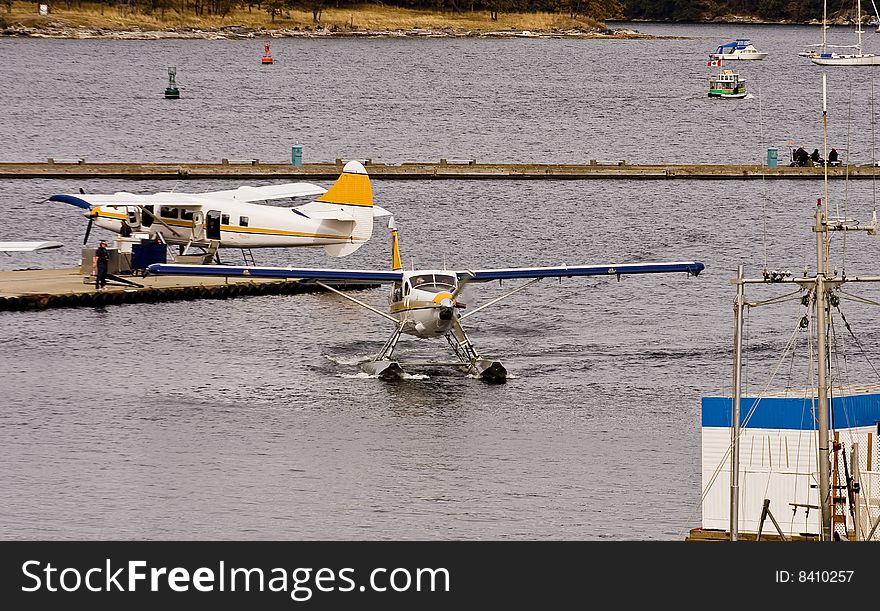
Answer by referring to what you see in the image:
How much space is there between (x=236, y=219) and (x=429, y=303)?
18515 mm

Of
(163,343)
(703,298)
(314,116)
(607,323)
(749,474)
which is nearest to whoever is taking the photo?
(749,474)

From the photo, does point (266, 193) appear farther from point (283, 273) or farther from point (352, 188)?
point (283, 273)

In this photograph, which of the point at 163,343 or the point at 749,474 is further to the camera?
the point at 163,343

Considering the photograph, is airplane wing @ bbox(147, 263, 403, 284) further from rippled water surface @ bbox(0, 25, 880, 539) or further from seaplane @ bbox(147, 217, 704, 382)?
rippled water surface @ bbox(0, 25, 880, 539)

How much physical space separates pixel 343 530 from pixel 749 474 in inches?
395

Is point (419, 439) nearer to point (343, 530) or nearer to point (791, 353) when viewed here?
point (343, 530)

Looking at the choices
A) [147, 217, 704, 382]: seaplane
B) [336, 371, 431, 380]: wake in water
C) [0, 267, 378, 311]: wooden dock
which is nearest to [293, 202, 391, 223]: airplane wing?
[0, 267, 378, 311]: wooden dock

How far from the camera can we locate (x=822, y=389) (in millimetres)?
32281

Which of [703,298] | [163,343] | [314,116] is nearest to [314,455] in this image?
[163,343]

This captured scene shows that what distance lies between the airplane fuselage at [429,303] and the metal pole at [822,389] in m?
18.4

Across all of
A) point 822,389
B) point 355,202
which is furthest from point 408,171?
point 822,389

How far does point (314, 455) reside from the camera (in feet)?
150

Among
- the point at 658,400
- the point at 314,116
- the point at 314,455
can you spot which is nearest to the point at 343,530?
the point at 314,455
